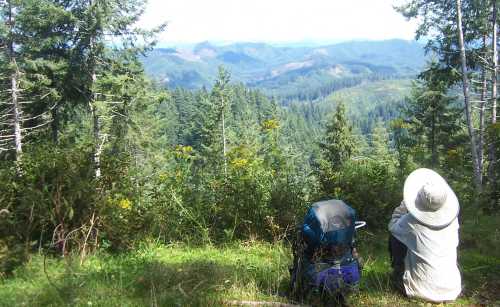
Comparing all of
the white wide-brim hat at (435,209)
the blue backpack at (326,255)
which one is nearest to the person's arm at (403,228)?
the white wide-brim hat at (435,209)

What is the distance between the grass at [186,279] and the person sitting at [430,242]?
191mm

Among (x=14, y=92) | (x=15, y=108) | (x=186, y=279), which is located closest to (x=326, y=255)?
(x=186, y=279)

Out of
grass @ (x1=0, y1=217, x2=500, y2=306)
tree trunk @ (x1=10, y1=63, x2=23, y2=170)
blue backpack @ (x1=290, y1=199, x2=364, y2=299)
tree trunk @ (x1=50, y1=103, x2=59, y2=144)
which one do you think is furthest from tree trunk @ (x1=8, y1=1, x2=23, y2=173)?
blue backpack @ (x1=290, y1=199, x2=364, y2=299)

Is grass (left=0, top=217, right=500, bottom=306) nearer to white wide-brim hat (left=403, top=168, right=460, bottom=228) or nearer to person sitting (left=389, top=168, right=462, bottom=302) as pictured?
person sitting (left=389, top=168, right=462, bottom=302)

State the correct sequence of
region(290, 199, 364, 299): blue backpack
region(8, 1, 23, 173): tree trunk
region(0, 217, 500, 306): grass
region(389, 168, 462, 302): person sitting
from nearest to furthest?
1. region(0, 217, 500, 306): grass
2. region(290, 199, 364, 299): blue backpack
3. region(389, 168, 462, 302): person sitting
4. region(8, 1, 23, 173): tree trunk

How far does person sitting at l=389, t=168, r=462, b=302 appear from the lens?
4562 mm

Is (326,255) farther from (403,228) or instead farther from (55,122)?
(55,122)

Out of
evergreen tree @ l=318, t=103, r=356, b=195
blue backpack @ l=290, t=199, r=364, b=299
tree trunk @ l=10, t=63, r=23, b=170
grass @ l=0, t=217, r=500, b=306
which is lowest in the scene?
evergreen tree @ l=318, t=103, r=356, b=195

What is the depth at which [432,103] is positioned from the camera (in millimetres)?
25078

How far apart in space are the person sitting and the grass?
19 cm

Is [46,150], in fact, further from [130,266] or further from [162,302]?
[162,302]

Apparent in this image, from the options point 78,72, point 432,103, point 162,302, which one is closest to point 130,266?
point 162,302

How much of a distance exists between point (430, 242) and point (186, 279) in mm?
2688

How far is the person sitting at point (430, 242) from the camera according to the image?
4.56m
